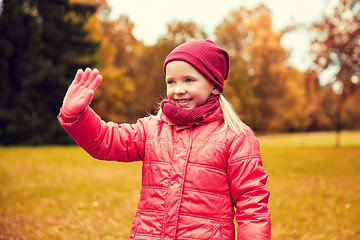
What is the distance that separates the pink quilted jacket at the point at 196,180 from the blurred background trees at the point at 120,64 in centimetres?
535

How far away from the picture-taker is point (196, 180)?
6.59 ft

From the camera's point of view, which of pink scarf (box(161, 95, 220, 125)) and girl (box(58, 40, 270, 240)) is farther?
pink scarf (box(161, 95, 220, 125))

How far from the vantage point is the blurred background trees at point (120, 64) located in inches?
714

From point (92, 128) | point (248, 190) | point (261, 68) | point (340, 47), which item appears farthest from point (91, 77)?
point (261, 68)

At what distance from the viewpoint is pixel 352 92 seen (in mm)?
17828

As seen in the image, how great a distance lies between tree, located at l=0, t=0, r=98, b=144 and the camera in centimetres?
2072

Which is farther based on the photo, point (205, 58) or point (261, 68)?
point (261, 68)

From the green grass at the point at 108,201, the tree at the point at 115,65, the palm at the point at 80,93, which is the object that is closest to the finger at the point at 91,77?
the palm at the point at 80,93

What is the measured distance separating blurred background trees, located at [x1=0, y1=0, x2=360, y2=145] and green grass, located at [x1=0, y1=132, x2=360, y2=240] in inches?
92.8

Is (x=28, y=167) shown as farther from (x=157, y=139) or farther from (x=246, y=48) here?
(x=246, y=48)

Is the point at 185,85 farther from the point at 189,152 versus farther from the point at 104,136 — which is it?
the point at 104,136

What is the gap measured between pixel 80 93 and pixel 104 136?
0.99 ft

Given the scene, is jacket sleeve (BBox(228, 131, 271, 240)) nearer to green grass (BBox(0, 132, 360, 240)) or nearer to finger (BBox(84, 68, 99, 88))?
finger (BBox(84, 68, 99, 88))

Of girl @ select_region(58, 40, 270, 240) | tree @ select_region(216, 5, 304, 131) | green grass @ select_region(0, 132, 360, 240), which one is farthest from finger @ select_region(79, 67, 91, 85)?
tree @ select_region(216, 5, 304, 131)
